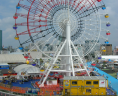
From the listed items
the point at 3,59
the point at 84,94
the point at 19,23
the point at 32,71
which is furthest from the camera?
the point at 3,59

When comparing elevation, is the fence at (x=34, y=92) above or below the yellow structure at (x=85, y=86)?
below

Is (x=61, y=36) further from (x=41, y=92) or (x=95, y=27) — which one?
(x=41, y=92)

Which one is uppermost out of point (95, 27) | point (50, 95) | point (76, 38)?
point (95, 27)

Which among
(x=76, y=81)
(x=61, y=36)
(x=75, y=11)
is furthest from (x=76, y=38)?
(x=76, y=81)

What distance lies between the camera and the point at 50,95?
22.0 meters

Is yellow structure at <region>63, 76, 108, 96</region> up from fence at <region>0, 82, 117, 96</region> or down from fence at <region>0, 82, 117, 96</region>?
up

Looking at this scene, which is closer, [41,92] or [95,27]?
[41,92]

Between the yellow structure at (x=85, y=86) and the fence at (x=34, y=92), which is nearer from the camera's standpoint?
the yellow structure at (x=85, y=86)

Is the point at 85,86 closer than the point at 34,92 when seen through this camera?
Yes

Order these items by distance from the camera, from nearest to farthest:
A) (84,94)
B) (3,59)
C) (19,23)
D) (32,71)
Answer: (84,94)
(19,23)
(32,71)
(3,59)

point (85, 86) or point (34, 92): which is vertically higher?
point (85, 86)

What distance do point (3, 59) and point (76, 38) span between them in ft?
146

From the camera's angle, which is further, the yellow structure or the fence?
the fence

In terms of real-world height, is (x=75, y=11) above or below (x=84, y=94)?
above
